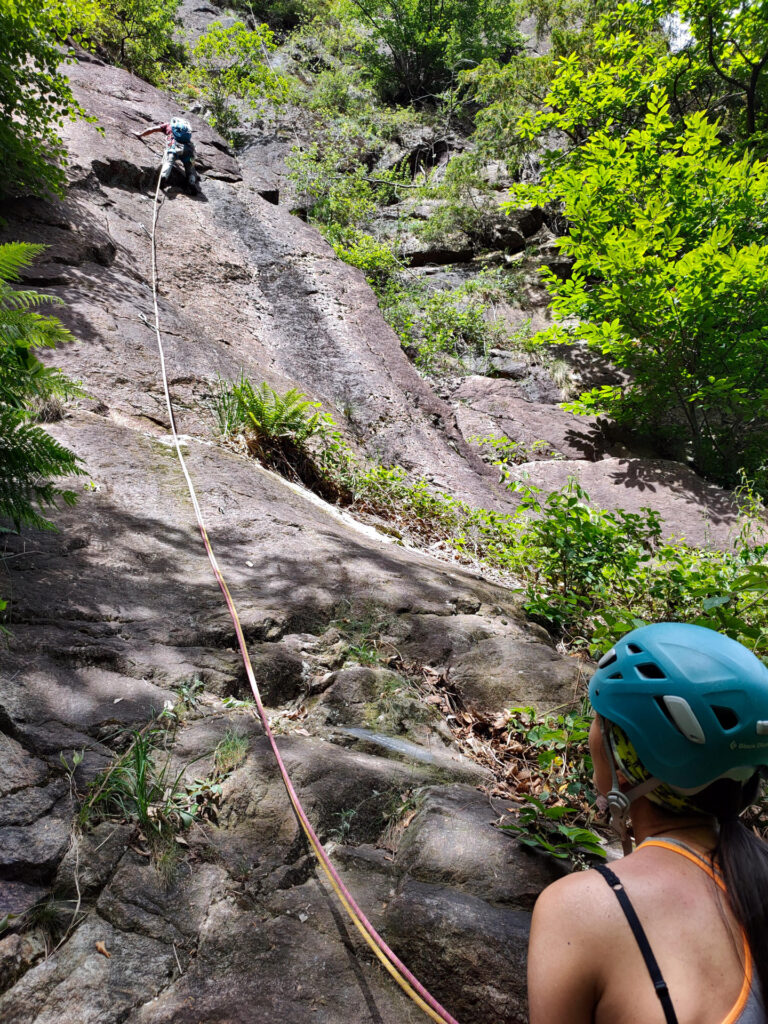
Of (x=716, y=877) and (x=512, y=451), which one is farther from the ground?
(x=512, y=451)

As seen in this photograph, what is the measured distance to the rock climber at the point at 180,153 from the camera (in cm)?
1081

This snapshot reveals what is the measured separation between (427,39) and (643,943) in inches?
938

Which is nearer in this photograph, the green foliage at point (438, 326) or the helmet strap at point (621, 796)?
the helmet strap at point (621, 796)

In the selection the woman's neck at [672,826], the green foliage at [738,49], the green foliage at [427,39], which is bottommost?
the woman's neck at [672,826]

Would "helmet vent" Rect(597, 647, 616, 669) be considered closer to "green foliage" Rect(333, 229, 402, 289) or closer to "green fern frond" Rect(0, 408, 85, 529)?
"green fern frond" Rect(0, 408, 85, 529)

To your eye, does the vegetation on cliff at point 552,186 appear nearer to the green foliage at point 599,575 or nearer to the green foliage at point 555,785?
the green foliage at point 599,575

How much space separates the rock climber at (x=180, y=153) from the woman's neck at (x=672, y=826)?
12416mm

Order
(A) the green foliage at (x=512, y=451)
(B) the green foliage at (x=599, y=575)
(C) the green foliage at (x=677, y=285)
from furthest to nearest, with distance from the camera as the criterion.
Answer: (A) the green foliage at (x=512, y=451) → (C) the green foliage at (x=677, y=285) → (B) the green foliage at (x=599, y=575)

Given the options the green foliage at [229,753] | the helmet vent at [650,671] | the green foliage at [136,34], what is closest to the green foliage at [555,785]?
the helmet vent at [650,671]

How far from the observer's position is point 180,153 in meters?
11.0

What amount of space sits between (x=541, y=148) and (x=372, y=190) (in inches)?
190

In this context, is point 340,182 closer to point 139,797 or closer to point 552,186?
point 552,186

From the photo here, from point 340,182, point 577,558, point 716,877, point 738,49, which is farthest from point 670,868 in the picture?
point 738,49

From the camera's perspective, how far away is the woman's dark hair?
44.1 inches
